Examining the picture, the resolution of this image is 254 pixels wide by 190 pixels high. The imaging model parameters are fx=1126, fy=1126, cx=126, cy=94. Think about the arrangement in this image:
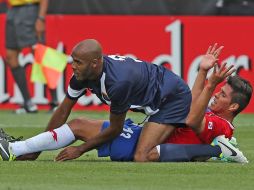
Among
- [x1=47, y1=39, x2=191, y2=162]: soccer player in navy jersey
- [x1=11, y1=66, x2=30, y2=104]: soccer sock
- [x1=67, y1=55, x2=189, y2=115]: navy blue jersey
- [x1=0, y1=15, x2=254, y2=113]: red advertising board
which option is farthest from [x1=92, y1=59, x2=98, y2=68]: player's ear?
[x1=0, y1=15, x2=254, y2=113]: red advertising board

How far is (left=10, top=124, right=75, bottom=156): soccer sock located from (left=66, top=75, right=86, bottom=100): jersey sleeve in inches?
13.7

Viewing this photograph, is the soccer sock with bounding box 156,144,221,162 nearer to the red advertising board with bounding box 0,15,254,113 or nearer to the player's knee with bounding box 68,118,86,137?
the player's knee with bounding box 68,118,86,137

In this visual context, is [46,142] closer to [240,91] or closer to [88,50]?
[88,50]

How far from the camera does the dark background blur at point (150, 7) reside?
1738 centimetres

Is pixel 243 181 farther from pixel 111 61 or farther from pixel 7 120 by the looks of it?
pixel 7 120

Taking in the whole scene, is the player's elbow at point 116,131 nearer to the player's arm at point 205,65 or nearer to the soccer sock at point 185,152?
the soccer sock at point 185,152

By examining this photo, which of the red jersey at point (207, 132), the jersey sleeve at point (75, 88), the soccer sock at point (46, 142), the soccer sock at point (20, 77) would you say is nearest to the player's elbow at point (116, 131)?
the soccer sock at point (46, 142)

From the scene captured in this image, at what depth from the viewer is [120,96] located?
388 inches

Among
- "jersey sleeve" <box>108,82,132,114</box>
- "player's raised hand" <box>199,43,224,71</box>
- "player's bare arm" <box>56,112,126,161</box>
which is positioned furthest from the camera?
"player's raised hand" <box>199,43,224,71</box>

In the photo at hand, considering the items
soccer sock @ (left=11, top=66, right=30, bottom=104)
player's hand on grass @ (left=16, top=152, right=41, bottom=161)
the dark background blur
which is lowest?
soccer sock @ (left=11, top=66, right=30, bottom=104)

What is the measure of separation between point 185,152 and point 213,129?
36 centimetres

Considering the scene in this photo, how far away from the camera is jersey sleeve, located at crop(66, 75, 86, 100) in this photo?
10.3m

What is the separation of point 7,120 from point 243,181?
7.19m

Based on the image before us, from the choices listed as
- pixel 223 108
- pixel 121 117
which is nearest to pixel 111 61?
pixel 121 117
